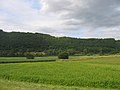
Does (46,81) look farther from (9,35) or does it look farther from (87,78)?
(9,35)

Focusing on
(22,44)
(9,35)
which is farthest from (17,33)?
(22,44)

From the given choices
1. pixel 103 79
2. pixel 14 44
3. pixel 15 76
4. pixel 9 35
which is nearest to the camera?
pixel 103 79

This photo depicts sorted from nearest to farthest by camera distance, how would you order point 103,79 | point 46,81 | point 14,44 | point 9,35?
point 103,79, point 46,81, point 14,44, point 9,35

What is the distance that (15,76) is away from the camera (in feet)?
135

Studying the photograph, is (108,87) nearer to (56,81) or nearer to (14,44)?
(56,81)

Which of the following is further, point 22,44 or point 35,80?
point 22,44

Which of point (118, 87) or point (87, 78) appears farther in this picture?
point (87, 78)

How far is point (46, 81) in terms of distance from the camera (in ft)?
119

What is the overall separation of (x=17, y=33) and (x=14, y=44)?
2837 cm

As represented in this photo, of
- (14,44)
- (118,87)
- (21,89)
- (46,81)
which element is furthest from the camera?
(14,44)

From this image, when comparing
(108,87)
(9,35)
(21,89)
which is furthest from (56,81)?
(9,35)

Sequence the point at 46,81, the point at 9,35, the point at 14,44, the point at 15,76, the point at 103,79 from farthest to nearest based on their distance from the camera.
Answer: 1. the point at 9,35
2. the point at 14,44
3. the point at 15,76
4. the point at 46,81
5. the point at 103,79

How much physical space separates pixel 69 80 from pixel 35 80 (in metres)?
5.52

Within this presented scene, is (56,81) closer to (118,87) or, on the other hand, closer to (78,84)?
(78,84)
